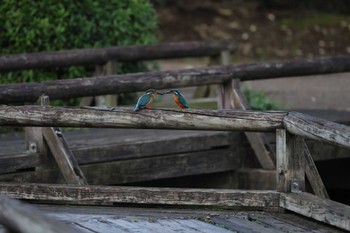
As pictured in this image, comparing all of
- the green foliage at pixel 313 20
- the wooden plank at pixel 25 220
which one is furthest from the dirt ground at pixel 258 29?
the wooden plank at pixel 25 220

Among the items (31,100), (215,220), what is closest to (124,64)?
(31,100)

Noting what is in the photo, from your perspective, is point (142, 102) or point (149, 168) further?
point (149, 168)

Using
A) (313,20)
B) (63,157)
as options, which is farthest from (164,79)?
(313,20)

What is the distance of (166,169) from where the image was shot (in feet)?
28.0

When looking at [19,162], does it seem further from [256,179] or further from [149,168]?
[256,179]

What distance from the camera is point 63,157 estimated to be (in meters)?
7.46

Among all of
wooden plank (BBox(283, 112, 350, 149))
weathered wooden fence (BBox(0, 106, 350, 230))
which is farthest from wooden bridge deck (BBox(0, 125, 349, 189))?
wooden plank (BBox(283, 112, 350, 149))

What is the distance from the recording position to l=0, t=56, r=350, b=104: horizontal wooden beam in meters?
7.83

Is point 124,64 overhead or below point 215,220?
overhead

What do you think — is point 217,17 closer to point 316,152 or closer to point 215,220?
point 316,152

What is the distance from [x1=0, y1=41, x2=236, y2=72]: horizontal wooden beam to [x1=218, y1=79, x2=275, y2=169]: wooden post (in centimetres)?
172

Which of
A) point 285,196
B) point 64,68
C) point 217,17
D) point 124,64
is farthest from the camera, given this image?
point 217,17

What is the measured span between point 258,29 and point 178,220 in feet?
42.3

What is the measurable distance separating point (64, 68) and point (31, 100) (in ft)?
9.33
